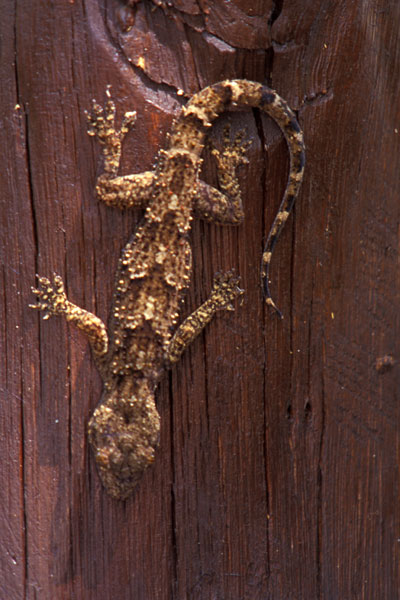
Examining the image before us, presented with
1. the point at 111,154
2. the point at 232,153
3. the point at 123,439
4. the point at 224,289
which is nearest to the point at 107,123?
the point at 111,154

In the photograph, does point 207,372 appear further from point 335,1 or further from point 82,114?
point 335,1

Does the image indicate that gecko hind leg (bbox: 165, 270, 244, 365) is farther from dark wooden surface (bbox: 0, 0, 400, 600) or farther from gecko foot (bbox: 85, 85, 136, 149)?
gecko foot (bbox: 85, 85, 136, 149)

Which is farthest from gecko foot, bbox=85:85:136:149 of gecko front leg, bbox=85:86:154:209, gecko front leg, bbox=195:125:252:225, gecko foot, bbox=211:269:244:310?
gecko foot, bbox=211:269:244:310

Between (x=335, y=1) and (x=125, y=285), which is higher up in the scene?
(x=335, y=1)

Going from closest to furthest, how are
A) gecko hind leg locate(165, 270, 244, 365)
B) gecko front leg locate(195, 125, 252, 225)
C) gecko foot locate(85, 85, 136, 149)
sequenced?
gecko foot locate(85, 85, 136, 149)
gecko front leg locate(195, 125, 252, 225)
gecko hind leg locate(165, 270, 244, 365)

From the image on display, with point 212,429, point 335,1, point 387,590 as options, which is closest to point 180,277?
point 212,429

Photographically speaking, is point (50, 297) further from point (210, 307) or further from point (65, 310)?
point (210, 307)

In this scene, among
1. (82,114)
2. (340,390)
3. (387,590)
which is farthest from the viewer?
(387,590)
